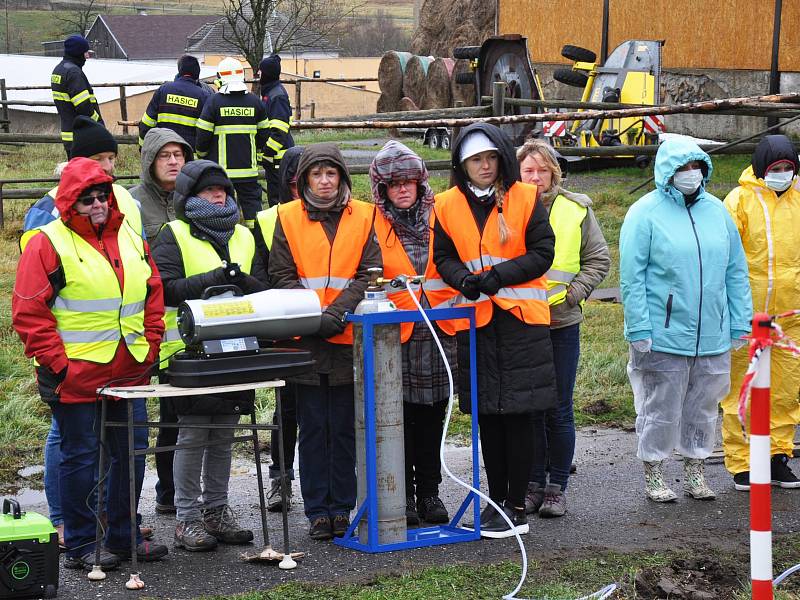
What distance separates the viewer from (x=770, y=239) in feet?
22.3

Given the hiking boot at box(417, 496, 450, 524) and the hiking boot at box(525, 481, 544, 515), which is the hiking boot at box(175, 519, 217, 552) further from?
the hiking boot at box(525, 481, 544, 515)

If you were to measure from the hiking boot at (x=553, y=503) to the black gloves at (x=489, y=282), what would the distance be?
1238 millimetres

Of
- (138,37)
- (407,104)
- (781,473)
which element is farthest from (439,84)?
(138,37)

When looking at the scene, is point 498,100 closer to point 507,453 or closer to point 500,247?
point 500,247

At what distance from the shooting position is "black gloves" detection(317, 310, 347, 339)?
5.66m

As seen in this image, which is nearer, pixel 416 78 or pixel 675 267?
pixel 675 267

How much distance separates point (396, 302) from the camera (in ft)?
19.6

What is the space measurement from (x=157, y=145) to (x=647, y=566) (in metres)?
3.12

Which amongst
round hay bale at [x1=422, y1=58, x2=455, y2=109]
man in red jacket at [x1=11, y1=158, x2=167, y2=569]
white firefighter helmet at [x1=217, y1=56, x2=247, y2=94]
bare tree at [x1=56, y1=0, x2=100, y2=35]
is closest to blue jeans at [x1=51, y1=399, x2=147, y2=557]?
man in red jacket at [x1=11, y1=158, x2=167, y2=569]

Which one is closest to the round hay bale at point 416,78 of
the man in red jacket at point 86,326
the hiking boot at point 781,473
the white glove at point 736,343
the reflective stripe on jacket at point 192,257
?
the hiking boot at point 781,473

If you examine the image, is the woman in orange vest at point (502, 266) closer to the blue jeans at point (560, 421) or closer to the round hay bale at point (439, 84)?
the blue jeans at point (560, 421)

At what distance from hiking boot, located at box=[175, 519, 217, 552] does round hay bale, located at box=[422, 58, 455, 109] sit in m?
22.9

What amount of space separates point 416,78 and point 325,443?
23.6m

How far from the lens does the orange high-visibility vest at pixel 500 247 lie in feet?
19.0
